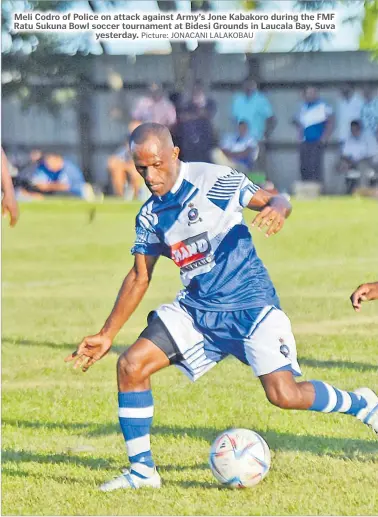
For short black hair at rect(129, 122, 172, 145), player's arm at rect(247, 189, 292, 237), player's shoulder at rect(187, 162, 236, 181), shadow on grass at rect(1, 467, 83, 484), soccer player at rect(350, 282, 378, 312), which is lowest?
shadow on grass at rect(1, 467, 83, 484)

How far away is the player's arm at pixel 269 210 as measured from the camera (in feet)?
17.5

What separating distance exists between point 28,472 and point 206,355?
3.90 feet

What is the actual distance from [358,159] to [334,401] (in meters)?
18.6

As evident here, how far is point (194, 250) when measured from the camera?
577 cm

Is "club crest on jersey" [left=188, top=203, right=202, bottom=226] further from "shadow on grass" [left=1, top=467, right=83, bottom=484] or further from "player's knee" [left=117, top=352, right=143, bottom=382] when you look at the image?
"shadow on grass" [left=1, top=467, right=83, bottom=484]

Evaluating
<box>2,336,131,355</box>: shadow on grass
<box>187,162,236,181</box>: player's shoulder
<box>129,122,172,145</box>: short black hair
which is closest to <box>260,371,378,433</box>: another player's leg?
<box>187,162,236,181</box>: player's shoulder

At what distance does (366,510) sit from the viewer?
5.31 metres

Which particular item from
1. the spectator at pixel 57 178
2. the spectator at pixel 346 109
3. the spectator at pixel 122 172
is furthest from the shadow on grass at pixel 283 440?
the spectator at pixel 57 178

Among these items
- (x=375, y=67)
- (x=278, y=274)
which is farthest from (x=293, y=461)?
(x=375, y=67)

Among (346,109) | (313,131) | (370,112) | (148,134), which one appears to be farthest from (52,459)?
(313,131)

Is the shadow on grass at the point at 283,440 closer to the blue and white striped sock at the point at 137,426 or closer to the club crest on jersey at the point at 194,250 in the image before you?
the blue and white striped sock at the point at 137,426

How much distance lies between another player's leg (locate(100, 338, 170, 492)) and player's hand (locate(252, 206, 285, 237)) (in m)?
0.88

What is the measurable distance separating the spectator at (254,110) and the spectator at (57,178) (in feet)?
12.7

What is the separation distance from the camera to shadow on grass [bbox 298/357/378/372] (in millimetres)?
8570
